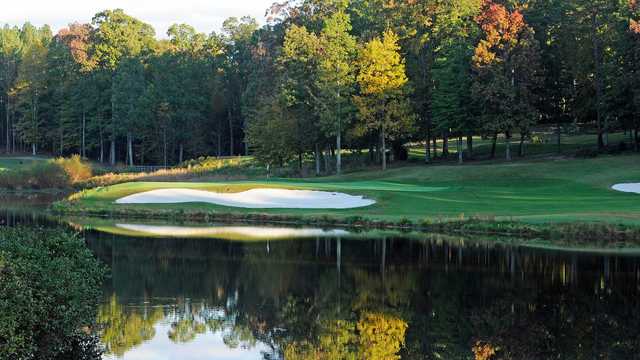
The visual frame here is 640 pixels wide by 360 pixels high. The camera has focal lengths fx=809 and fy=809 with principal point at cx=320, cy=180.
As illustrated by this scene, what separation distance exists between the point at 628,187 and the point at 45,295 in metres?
38.8

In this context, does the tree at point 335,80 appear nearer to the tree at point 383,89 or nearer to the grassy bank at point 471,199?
the tree at point 383,89

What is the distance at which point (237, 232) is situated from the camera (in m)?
33.8

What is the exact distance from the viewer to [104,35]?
98.2 metres

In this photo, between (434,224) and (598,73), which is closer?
(434,224)

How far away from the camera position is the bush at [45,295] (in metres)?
11.6

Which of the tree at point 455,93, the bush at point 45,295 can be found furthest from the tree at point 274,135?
the bush at point 45,295

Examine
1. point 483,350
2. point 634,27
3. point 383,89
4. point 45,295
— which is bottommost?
point 483,350

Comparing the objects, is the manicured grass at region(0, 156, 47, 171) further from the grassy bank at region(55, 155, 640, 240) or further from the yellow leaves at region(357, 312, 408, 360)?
the yellow leaves at region(357, 312, 408, 360)

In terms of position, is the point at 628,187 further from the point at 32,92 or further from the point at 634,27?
the point at 32,92

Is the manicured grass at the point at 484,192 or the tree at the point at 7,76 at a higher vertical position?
the tree at the point at 7,76

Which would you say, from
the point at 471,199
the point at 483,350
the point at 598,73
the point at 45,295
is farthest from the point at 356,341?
the point at 598,73

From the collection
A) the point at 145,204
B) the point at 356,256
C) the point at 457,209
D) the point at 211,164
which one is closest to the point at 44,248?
the point at 356,256

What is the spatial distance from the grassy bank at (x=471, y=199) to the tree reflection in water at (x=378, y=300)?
709 centimetres

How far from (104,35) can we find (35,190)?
131ft
